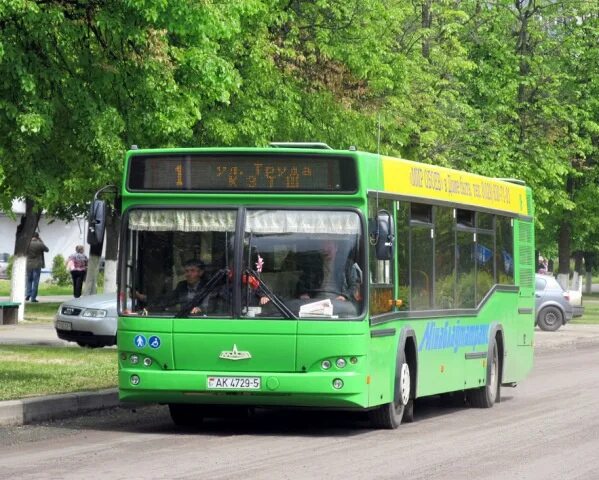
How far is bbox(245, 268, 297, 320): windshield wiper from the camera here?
1384 cm

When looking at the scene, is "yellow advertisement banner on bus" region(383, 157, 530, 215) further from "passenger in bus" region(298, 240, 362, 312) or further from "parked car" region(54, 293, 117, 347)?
"parked car" region(54, 293, 117, 347)

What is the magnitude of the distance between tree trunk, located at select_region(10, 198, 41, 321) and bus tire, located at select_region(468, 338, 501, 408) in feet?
54.9

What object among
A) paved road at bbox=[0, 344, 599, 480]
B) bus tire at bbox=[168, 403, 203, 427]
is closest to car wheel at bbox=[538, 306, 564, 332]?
paved road at bbox=[0, 344, 599, 480]

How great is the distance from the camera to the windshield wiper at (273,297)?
13.8 metres

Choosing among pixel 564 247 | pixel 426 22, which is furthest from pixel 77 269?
pixel 564 247

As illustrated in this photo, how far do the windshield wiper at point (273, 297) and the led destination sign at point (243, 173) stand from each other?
31.8 inches

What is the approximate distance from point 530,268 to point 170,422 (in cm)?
714

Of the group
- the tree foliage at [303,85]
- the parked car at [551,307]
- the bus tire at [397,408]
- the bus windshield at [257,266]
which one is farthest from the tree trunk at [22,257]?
the bus windshield at [257,266]

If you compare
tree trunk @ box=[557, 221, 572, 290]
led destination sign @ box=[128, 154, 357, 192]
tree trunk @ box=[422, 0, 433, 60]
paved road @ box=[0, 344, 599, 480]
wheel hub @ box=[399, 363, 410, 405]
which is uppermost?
tree trunk @ box=[422, 0, 433, 60]

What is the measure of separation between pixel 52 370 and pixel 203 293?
248 inches

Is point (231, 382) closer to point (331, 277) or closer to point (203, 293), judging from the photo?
point (203, 293)

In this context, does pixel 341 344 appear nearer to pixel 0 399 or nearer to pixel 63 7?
pixel 0 399

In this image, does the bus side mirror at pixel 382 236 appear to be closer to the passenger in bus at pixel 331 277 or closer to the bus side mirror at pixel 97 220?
the passenger in bus at pixel 331 277

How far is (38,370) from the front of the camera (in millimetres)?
19703
